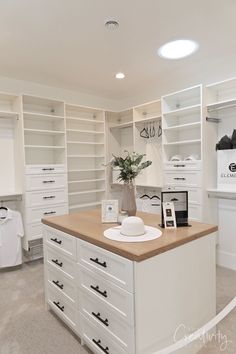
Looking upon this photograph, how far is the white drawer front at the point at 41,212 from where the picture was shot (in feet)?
11.1

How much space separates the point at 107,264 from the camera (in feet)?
5.11

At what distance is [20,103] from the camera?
10.9 feet

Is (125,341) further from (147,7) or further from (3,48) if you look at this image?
(3,48)

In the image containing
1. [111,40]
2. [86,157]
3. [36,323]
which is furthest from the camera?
[86,157]

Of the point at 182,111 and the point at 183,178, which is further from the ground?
the point at 182,111

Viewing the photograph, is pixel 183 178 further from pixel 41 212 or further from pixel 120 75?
pixel 41 212

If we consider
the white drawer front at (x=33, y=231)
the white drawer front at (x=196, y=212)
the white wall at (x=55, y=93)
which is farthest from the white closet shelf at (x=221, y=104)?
the white drawer front at (x=33, y=231)

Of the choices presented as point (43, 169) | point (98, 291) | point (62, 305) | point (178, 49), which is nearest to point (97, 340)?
point (98, 291)

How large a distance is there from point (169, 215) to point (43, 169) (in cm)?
219

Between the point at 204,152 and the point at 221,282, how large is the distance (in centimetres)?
154

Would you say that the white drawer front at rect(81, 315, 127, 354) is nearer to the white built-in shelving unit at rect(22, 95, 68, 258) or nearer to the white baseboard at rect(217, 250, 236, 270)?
the white built-in shelving unit at rect(22, 95, 68, 258)

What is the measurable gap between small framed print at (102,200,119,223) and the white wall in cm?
248

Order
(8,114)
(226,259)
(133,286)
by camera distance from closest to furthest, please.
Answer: (133,286)
(226,259)
(8,114)

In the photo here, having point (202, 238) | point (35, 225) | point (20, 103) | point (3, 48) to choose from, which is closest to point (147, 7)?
point (3, 48)
